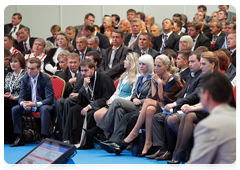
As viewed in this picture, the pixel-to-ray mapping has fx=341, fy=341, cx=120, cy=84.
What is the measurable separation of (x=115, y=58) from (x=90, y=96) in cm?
138

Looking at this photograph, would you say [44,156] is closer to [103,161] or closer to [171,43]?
[103,161]

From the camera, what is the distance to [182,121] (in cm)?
369

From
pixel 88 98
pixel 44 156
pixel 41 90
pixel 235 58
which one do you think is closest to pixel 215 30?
pixel 235 58

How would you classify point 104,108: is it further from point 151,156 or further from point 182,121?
point 182,121

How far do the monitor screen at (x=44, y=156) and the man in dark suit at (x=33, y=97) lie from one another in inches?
116

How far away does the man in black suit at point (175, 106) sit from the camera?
387 centimetres

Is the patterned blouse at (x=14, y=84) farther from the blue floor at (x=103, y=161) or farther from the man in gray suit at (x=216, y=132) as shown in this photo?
the man in gray suit at (x=216, y=132)

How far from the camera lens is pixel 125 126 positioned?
443cm

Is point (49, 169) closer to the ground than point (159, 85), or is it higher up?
closer to the ground

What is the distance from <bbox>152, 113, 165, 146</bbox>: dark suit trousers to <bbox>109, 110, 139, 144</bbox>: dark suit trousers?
1.06ft

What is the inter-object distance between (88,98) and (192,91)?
176 centimetres

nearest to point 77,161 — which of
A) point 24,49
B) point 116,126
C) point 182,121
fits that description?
point 116,126

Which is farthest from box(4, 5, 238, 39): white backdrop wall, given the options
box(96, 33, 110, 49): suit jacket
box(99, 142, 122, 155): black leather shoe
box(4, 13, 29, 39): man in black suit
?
box(99, 142, 122, 155): black leather shoe

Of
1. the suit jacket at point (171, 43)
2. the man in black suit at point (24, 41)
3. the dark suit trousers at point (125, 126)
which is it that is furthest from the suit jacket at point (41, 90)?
the man in black suit at point (24, 41)
